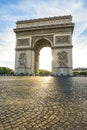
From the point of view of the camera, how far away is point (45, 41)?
36.5 m

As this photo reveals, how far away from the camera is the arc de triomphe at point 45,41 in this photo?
107 ft

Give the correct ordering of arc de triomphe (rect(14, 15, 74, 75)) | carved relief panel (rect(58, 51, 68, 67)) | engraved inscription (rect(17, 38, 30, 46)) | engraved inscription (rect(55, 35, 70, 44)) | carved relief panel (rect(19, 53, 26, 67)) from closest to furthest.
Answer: carved relief panel (rect(58, 51, 68, 67)), arc de triomphe (rect(14, 15, 74, 75)), engraved inscription (rect(55, 35, 70, 44)), carved relief panel (rect(19, 53, 26, 67)), engraved inscription (rect(17, 38, 30, 46))

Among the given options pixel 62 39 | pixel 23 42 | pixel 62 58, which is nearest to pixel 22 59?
pixel 23 42

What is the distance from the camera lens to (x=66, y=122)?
255cm

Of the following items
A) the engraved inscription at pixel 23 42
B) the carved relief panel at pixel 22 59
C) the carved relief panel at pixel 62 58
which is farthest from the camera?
the engraved inscription at pixel 23 42

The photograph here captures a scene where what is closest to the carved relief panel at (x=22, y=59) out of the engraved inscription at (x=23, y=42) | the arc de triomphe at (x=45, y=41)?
the arc de triomphe at (x=45, y=41)

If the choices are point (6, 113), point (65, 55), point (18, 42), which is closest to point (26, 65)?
point (18, 42)

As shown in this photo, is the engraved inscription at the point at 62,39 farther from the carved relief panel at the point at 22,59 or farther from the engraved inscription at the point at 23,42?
the carved relief panel at the point at 22,59

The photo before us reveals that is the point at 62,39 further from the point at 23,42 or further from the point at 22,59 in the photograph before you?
the point at 22,59

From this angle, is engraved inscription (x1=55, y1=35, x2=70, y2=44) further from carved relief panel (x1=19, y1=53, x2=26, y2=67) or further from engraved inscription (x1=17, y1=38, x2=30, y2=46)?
carved relief panel (x1=19, y1=53, x2=26, y2=67)

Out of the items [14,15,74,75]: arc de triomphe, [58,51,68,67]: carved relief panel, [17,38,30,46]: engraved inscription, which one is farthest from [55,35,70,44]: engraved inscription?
[17,38,30,46]: engraved inscription

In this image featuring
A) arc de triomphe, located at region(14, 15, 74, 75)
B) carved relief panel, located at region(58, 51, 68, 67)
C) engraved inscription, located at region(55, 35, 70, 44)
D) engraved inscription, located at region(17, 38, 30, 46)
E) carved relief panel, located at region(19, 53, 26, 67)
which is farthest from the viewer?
engraved inscription, located at region(17, 38, 30, 46)

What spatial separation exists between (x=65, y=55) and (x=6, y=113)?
30.0 metres

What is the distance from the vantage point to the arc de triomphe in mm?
32531
